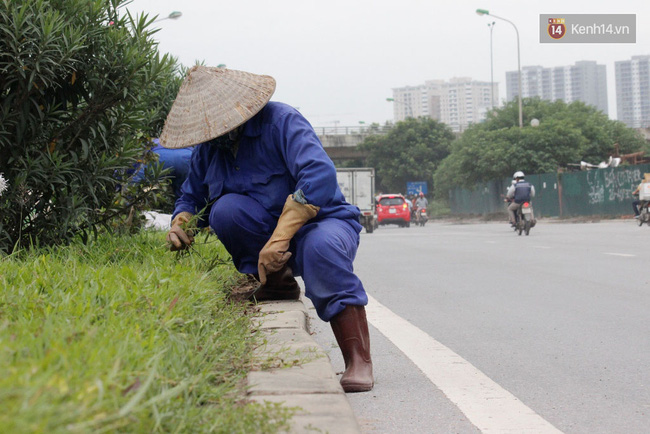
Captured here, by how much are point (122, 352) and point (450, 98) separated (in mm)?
145196

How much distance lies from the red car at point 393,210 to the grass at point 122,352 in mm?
36436

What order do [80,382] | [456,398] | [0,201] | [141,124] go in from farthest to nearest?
[141,124] < [0,201] < [456,398] < [80,382]

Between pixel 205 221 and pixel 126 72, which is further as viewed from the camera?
pixel 126 72

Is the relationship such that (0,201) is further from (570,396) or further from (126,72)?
(570,396)

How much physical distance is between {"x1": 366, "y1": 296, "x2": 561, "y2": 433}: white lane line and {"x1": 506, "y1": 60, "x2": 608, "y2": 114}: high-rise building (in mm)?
140245

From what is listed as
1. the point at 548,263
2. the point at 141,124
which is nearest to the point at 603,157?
the point at 548,263

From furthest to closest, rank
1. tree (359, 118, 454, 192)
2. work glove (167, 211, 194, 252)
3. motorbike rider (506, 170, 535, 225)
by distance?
1. tree (359, 118, 454, 192)
2. motorbike rider (506, 170, 535, 225)
3. work glove (167, 211, 194, 252)

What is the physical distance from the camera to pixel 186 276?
430 centimetres

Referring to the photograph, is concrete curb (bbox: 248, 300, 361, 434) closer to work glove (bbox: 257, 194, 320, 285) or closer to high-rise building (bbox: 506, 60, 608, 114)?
work glove (bbox: 257, 194, 320, 285)

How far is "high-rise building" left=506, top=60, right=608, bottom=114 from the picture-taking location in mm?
141750

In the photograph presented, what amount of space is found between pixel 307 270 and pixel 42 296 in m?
1.09

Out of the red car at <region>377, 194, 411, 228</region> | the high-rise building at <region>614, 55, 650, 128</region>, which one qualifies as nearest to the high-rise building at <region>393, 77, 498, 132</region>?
the high-rise building at <region>614, 55, 650, 128</region>

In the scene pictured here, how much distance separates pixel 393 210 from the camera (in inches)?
1608

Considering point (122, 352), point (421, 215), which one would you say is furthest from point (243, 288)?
point (421, 215)
